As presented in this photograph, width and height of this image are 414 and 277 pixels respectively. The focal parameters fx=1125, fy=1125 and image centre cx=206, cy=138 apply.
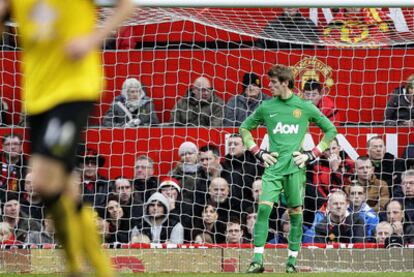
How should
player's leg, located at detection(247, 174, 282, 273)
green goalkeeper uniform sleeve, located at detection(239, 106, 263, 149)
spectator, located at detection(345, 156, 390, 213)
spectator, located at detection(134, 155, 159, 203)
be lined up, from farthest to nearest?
spectator, located at detection(345, 156, 390, 213)
spectator, located at detection(134, 155, 159, 203)
green goalkeeper uniform sleeve, located at detection(239, 106, 263, 149)
player's leg, located at detection(247, 174, 282, 273)

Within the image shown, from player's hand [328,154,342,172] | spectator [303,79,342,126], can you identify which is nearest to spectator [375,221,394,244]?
player's hand [328,154,342,172]

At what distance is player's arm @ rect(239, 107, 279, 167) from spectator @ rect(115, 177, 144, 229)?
1.89 metres

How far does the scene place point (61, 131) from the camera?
5.39m

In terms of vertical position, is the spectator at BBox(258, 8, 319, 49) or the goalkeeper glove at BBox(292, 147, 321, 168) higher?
the spectator at BBox(258, 8, 319, 49)

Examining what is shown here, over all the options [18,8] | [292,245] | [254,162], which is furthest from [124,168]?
[18,8]

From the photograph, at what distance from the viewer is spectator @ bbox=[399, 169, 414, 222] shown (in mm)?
12859

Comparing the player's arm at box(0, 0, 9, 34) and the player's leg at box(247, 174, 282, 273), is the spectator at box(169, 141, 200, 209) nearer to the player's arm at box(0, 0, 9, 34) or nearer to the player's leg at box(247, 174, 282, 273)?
the player's leg at box(247, 174, 282, 273)

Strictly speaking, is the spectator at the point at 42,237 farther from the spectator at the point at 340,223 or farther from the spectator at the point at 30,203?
the spectator at the point at 340,223

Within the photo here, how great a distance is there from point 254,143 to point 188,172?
1712 mm

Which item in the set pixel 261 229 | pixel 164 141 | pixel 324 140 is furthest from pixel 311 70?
pixel 261 229

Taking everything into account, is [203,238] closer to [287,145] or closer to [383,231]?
[287,145]

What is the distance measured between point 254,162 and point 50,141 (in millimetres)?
8123

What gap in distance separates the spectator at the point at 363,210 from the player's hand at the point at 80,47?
7.87 metres

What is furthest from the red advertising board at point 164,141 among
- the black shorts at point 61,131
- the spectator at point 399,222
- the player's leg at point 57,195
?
the player's leg at point 57,195
